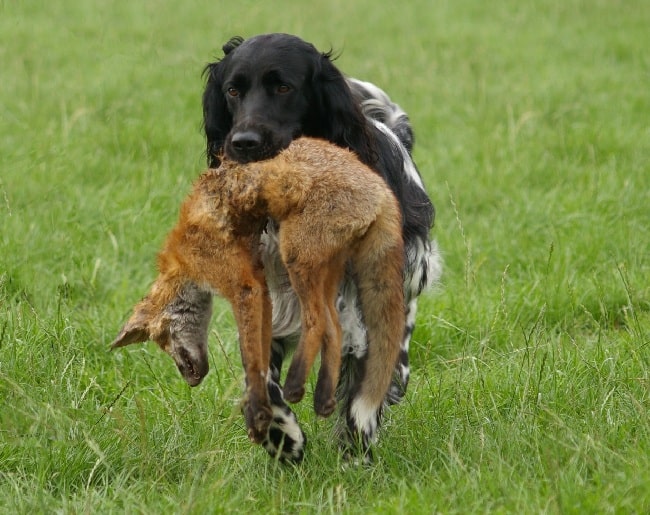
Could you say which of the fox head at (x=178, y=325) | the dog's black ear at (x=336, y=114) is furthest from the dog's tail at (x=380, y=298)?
the dog's black ear at (x=336, y=114)

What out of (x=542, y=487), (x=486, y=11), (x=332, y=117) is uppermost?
(x=332, y=117)

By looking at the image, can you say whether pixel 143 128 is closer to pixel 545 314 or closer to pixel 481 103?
pixel 481 103

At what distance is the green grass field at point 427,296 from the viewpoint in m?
3.89

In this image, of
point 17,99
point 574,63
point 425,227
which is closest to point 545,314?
point 425,227

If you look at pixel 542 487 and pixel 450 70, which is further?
pixel 450 70

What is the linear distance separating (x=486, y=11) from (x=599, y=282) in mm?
8021

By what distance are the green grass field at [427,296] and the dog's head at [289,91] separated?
95cm

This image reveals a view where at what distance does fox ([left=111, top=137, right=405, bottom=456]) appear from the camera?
11.5 ft

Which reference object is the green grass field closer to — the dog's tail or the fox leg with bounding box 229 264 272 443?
the fox leg with bounding box 229 264 272 443

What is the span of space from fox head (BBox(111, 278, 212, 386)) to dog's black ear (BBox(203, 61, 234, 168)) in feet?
2.98

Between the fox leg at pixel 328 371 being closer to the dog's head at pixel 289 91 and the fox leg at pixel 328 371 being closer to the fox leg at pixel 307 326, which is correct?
the fox leg at pixel 307 326

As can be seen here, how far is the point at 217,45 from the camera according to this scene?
37.1ft

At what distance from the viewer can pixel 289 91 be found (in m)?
4.40

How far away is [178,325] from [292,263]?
0.61 meters
